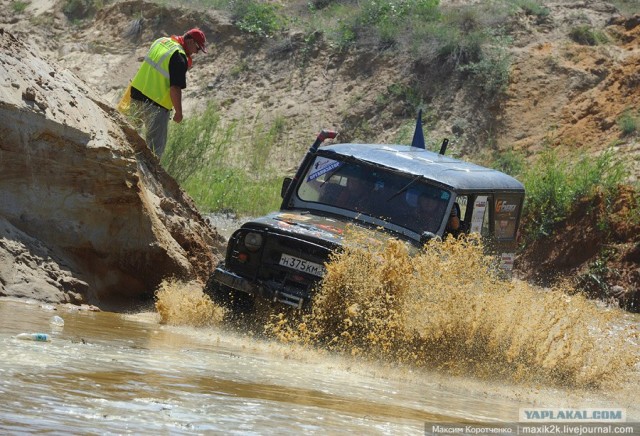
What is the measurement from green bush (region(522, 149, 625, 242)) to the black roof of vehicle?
687 cm

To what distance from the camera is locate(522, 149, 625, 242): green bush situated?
17484 millimetres

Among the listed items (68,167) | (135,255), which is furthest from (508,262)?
(68,167)

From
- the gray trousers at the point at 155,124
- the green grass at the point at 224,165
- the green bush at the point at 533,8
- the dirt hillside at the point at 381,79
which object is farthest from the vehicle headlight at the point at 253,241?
the green bush at the point at 533,8

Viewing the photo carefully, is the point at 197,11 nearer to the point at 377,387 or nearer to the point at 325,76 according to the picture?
the point at 325,76

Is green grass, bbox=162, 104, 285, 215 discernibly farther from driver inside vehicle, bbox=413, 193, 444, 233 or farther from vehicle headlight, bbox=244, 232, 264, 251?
vehicle headlight, bbox=244, 232, 264, 251

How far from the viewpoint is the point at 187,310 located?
948 centimetres

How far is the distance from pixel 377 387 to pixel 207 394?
157cm

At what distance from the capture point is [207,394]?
6.21 meters

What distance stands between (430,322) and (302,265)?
1090 mm

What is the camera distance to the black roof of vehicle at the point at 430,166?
9781 millimetres

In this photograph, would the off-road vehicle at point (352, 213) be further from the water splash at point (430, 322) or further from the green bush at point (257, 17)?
the green bush at point (257, 17)

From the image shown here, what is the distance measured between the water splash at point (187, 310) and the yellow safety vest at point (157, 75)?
10.6 ft

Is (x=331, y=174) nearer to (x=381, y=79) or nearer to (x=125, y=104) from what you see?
(x=125, y=104)

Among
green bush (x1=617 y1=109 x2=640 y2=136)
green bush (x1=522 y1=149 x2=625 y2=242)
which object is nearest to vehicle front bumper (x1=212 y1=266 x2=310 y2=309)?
green bush (x1=522 y1=149 x2=625 y2=242)
